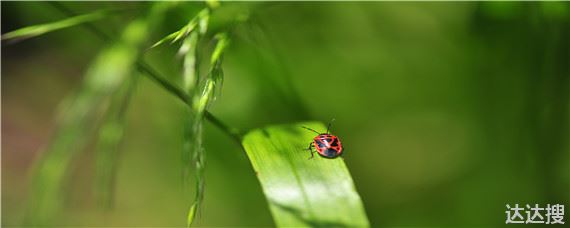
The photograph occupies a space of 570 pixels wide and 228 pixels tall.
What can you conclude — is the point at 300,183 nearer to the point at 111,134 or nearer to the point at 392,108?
the point at 111,134

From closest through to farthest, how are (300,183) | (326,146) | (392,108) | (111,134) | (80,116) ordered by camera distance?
1. (80,116)
2. (111,134)
3. (300,183)
4. (326,146)
5. (392,108)

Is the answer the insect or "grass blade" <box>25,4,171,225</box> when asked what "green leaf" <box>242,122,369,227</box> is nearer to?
the insect

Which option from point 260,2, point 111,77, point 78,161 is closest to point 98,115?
point 111,77

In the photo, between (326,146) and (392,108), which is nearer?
(326,146)

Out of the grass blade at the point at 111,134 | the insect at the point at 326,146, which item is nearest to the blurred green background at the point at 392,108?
the insect at the point at 326,146

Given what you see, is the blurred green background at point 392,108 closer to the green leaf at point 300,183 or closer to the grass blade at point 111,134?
the green leaf at point 300,183

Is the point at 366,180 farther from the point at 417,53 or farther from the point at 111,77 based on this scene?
the point at 111,77

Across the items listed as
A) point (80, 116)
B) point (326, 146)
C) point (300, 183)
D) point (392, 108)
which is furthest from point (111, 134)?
point (392, 108)

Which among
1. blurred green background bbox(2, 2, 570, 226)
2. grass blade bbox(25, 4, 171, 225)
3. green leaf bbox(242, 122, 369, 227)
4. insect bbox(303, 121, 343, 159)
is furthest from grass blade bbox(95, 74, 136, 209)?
blurred green background bbox(2, 2, 570, 226)
